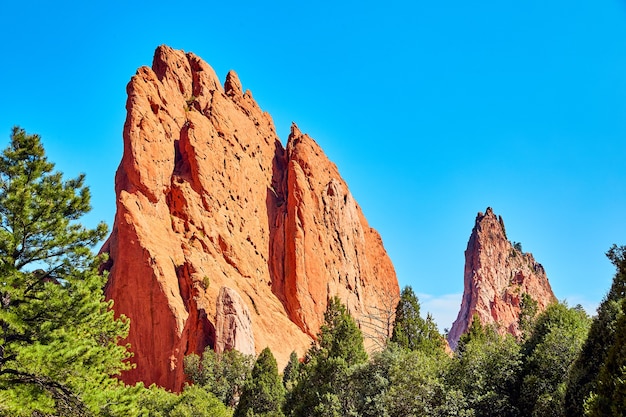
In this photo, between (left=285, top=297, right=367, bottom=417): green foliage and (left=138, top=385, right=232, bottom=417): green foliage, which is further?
(left=138, top=385, right=232, bottom=417): green foliage

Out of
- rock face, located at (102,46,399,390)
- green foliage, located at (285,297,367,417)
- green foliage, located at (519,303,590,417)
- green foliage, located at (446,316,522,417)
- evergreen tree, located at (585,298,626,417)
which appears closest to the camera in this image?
evergreen tree, located at (585,298,626,417)

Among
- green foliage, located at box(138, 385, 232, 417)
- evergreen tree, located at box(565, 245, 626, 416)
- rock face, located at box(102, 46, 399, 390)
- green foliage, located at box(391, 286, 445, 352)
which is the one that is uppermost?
rock face, located at box(102, 46, 399, 390)

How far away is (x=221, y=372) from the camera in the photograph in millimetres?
55438

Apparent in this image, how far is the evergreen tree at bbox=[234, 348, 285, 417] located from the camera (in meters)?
34.9

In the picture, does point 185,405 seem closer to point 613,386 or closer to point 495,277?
point 613,386

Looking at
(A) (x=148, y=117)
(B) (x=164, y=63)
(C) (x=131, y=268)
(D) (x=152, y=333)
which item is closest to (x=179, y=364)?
(D) (x=152, y=333)

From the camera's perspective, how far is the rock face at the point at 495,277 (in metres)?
144

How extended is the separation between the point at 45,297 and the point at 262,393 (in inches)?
833

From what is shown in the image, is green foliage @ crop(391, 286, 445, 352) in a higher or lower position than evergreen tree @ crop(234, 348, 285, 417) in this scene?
higher

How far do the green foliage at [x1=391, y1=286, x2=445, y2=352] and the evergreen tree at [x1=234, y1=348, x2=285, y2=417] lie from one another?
9.29 metres

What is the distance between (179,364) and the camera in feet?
202

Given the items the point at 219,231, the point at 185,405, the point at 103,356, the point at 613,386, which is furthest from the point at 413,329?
the point at 219,231

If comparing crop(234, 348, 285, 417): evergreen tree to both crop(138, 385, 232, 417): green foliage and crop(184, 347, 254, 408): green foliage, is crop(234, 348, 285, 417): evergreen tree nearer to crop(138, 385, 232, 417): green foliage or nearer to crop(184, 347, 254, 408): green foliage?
crop(138, 385, 232, 417): green foliage

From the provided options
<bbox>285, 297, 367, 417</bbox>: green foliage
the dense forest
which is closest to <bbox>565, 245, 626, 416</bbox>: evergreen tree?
the dense forest
